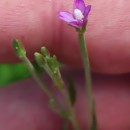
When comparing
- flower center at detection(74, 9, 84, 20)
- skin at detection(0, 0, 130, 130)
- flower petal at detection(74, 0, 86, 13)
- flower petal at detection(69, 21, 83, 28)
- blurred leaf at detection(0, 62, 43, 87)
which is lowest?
blurred leaf at detection(0, 62, 43, 87)

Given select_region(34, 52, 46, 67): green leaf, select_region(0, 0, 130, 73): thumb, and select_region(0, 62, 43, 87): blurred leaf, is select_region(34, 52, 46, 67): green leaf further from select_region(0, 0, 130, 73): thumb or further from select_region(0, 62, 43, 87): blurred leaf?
select_region(0, 62, 43, 87): blurred leaf

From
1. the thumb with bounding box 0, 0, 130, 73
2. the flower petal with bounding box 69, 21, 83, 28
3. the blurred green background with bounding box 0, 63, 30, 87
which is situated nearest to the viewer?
the flower petal with bounding box 69, 21, 83, 28

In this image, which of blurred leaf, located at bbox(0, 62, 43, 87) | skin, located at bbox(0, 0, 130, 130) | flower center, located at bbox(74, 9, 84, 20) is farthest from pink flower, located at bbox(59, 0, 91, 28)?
blurred leaf, located at bbox(0, 62, 43, 87)

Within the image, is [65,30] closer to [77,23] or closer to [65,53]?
[65,53]

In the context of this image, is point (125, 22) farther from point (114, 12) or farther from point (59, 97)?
point (59, 97)

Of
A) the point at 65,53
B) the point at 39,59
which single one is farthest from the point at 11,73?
the point at 39,59

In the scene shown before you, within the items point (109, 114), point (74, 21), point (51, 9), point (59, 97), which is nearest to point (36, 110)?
point (59, 97)
